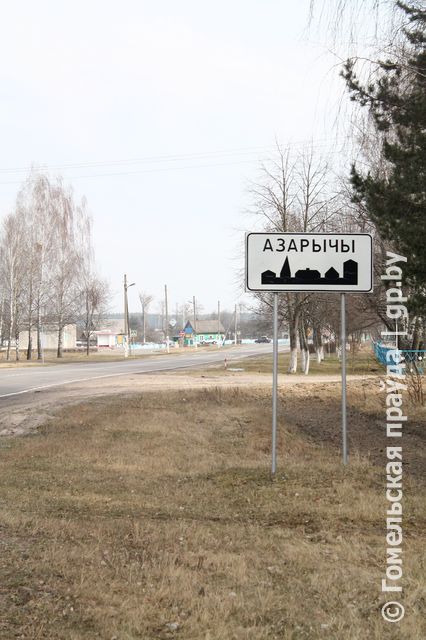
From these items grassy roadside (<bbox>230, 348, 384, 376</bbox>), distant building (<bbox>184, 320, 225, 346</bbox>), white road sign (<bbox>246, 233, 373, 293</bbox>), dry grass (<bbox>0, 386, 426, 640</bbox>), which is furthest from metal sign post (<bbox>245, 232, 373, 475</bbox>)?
distant building (<bbox>184, 320, 225, 346</bbox>)

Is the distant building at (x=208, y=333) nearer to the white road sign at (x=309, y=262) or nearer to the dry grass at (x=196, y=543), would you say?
the dry grass at (x=196, y=543)

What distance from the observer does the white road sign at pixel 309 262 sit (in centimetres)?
705

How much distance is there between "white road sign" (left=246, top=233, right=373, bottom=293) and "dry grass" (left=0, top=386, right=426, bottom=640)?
2.07 meters

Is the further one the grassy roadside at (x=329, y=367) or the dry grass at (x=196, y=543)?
the grassy roadside at (x=329, y=367)

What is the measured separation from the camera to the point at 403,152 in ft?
26.5

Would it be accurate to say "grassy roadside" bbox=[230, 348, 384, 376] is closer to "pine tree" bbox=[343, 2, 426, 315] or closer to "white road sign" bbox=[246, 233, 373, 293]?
"pine tree" bbox=[343, 2, 426, 315]

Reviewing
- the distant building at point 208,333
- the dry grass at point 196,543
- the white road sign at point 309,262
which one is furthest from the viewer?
the distant building at point 208,333

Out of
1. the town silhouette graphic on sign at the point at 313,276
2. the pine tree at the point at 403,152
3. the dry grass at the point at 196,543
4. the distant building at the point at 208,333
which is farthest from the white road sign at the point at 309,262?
the distant building at the point at 208,333

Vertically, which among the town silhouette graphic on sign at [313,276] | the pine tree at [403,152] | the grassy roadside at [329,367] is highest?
the pine tree at [403,152]

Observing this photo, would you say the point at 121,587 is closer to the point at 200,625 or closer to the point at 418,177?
the point at 200,625

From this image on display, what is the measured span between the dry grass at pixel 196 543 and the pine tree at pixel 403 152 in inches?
109

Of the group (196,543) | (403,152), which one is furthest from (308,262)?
(196,543)

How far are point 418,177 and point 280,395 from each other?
8.04 meters

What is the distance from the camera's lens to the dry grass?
329cm
